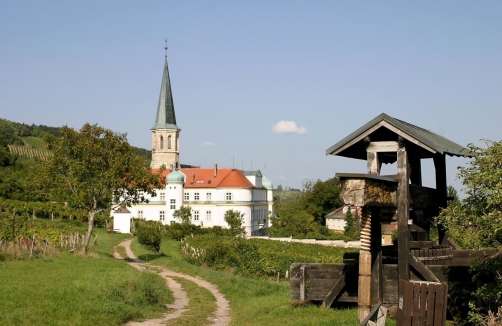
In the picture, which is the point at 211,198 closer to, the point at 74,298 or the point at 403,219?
the point at 74,298

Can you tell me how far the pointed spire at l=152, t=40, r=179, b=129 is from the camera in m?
92.5

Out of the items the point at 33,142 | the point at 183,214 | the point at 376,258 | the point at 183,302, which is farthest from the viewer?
the point at 33,142

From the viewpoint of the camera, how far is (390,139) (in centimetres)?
1129

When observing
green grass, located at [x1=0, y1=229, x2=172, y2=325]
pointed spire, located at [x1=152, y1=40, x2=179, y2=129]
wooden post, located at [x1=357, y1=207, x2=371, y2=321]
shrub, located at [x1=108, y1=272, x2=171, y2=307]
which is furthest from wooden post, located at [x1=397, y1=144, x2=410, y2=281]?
pointed spire, located at [x1=152, y1=40, x2=179, y2=129]

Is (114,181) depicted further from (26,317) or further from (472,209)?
(472,209)

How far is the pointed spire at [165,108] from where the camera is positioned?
92.5m

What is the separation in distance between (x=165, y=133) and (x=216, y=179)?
15494 mm

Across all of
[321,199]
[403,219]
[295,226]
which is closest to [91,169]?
[403,219]

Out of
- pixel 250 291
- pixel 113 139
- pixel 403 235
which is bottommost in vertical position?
pixel 250 291

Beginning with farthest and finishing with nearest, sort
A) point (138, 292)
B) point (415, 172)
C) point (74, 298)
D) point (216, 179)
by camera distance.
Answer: point (216, 179) < point (138, 292) < point (74, 298) < point (415, 172)

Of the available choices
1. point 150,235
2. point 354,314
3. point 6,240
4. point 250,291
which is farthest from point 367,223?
point 150,235

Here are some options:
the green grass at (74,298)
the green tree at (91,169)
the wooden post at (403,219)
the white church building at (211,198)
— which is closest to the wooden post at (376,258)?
the wooden post at (403,219)

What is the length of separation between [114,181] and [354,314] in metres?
21.8

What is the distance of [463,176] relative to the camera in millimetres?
8773
